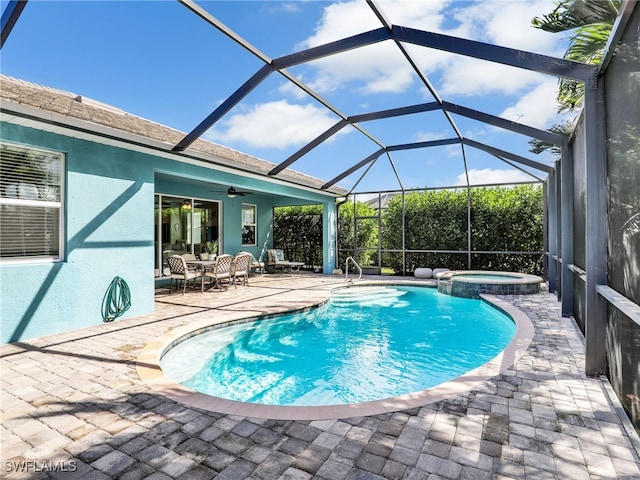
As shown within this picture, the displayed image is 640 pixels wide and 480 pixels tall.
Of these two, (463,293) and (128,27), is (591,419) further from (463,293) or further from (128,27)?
(128,27)

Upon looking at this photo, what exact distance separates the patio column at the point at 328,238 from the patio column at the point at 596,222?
11.1 meters

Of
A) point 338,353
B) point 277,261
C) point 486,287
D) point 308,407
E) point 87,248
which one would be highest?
point 87,248

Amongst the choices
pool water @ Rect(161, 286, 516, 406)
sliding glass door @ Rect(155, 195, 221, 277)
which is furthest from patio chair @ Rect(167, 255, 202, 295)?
pool water @ Rect(161, 286, 516, 406)

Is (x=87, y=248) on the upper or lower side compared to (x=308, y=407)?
upper

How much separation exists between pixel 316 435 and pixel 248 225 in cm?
1259

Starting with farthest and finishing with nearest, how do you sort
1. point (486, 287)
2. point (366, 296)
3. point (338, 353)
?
1. point (366, 296)
2. point (486, 287)
3. point (338, 353)

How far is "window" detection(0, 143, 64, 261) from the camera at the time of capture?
5.12 meters

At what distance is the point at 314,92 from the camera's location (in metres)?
7.15

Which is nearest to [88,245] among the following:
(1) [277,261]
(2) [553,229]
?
(1) [277,261]

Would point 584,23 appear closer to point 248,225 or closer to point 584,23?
point 584,23

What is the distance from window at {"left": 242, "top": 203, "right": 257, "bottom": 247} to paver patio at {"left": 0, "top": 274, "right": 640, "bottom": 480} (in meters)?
10.5

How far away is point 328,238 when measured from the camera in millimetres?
14711

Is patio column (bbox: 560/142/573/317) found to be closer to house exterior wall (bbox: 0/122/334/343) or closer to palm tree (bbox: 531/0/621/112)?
palm tree (bbox: 531/0/621/112)

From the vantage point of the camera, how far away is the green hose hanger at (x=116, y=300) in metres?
A: 6.27
